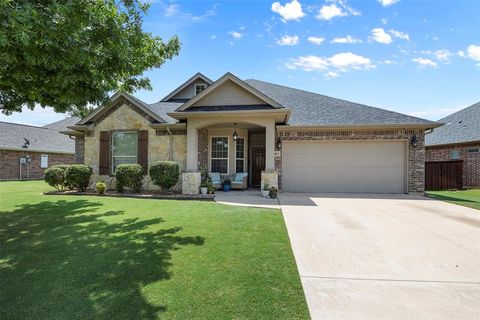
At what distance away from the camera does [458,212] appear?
781 centimetres

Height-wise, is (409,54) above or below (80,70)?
above

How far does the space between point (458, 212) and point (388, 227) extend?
3.66 m

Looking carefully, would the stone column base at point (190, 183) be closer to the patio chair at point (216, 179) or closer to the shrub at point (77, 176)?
the patio chair at point (216, 179)

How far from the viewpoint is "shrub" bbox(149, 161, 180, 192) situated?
1083cm

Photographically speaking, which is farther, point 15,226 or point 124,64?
point 15,226

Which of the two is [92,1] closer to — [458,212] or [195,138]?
[195,138]

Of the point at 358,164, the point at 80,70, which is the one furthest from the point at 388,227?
the point at 80,70

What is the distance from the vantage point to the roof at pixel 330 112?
11.9 meters

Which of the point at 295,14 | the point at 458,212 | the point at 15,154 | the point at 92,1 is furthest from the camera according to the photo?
the point at 15,154

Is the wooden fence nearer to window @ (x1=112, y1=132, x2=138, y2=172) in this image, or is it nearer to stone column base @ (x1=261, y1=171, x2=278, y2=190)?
stone column base @ (x1=261, y1=171, x2=278, y2=190)

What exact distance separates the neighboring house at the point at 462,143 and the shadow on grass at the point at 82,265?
15519 mm

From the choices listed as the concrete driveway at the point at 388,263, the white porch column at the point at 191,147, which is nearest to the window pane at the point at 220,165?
the white porch column at the point at 191,147

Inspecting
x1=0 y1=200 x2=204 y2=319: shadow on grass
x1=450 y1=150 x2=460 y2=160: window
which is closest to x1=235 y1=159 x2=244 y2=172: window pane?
x1=0 y1=200 x2=204 y2=319: shadow on grass

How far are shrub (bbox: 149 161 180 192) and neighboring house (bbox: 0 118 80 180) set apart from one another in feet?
60.4
